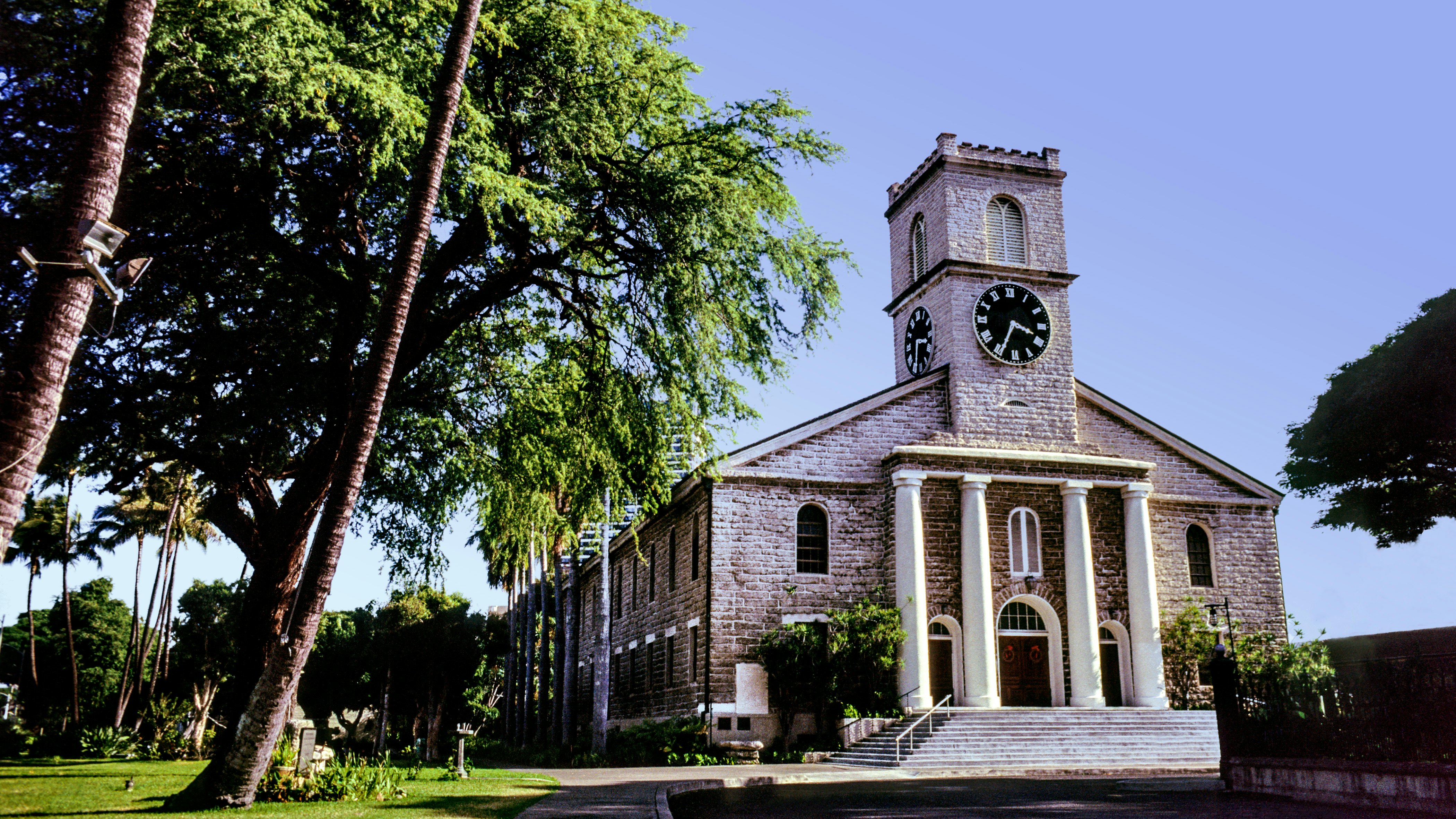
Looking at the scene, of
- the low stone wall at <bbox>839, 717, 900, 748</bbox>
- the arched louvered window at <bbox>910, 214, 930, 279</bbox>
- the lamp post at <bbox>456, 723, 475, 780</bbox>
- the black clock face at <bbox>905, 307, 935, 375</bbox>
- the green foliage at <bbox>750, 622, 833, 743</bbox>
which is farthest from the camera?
the arched louvered window at <bbox>910, 214, 930, 279</bbox>

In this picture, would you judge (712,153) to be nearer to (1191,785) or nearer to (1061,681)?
(1191,785)

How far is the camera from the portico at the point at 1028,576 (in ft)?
85.6

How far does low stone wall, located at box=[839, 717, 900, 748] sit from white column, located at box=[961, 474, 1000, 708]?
2587 millimetres

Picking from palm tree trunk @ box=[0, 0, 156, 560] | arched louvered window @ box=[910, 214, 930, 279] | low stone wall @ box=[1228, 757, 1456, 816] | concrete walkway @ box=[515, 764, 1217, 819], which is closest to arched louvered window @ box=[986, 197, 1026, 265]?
arched louvered window @ box=[910, 214, 930, 279]

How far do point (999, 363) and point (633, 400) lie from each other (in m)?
15.5

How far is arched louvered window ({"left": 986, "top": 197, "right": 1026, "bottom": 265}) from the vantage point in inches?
1204

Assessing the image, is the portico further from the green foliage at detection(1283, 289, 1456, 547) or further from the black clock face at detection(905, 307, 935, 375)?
the green foliage at detection(1283, 289, 1456, 547)

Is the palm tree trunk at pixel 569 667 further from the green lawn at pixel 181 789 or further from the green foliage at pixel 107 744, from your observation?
the green lawn at pixel 181 789

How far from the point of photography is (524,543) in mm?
20344

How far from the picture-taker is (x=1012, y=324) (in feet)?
98.2

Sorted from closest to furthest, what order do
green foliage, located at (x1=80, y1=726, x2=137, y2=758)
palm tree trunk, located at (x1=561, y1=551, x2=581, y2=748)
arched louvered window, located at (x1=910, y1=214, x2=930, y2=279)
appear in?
green foliage, located at (x1=80, y1=726, x2=137, y2=758) → palm tree trunk, located at (x1=561, y1=551, x2=581, y2=748) → arched louvered window, located at (x1=910, y1=214, x2=930, y2=279)

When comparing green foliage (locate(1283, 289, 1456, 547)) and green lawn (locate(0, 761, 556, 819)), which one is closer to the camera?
green lawn (locate(0, 761, 556, 819))

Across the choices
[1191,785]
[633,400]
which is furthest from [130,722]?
[1191,785]

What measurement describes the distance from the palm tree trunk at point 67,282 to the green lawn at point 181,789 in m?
4.64
